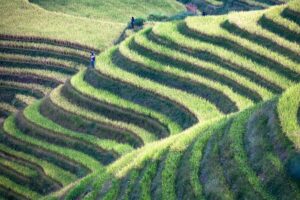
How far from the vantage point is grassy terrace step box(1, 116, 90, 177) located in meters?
18.2

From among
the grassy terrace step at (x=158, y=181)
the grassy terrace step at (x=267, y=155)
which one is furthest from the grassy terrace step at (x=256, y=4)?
the grassy terrace step at (x=158, y=181)

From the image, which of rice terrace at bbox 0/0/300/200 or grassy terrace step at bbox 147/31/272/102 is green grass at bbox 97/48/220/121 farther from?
grassy terrace step at bbox 147/31/272/102

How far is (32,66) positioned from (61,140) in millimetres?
8746

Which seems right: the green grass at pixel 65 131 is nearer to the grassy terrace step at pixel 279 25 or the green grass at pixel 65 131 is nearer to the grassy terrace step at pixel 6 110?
the grassy terrace step at pixel 6 110

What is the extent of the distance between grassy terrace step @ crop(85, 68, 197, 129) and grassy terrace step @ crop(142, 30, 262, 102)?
1.82m

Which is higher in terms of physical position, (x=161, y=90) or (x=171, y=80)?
(x=171, y=80)

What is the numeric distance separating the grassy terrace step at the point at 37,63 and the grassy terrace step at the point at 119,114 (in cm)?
583

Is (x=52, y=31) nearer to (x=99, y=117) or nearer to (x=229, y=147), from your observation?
(x=99, y=117)

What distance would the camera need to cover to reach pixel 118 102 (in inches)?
762

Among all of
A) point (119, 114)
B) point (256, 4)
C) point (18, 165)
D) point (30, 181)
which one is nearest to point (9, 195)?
point (30, 181)

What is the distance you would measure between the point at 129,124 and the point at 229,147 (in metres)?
7.61

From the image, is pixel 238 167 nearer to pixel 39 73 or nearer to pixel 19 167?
pixel 19 167

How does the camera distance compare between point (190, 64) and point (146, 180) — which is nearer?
Answer: point (146, 180)

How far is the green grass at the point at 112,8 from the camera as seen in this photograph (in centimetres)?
3344
